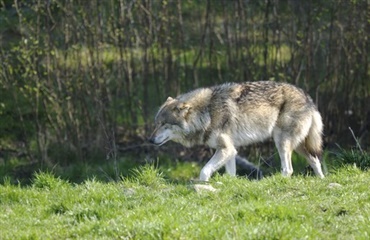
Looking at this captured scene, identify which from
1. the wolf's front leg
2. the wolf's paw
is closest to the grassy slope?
the wolf's paw

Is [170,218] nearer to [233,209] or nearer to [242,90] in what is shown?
[233,209]

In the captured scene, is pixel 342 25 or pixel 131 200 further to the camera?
pixel 342 25

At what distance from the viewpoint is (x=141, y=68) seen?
1534 centimetres

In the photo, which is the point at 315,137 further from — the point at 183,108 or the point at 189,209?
the point at 189,209

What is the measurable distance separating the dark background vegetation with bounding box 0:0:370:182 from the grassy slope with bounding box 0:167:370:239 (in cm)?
500

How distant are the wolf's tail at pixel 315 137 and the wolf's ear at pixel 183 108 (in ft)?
5.84

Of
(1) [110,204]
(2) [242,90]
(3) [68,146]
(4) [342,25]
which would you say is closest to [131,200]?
(1) [110,204]

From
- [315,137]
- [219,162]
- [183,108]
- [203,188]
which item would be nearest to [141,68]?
[183,108]

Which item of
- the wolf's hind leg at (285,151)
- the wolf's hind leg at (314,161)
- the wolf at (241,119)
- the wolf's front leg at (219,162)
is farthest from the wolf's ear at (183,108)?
the wolf's hind leg at (314,161)

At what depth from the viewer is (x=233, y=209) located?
712cm

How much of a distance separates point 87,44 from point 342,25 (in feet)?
15.6

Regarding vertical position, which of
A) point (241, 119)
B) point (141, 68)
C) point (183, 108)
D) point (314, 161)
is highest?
point (183, 108)

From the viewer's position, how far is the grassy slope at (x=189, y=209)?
21.6 feet

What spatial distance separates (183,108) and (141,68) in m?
4.92
